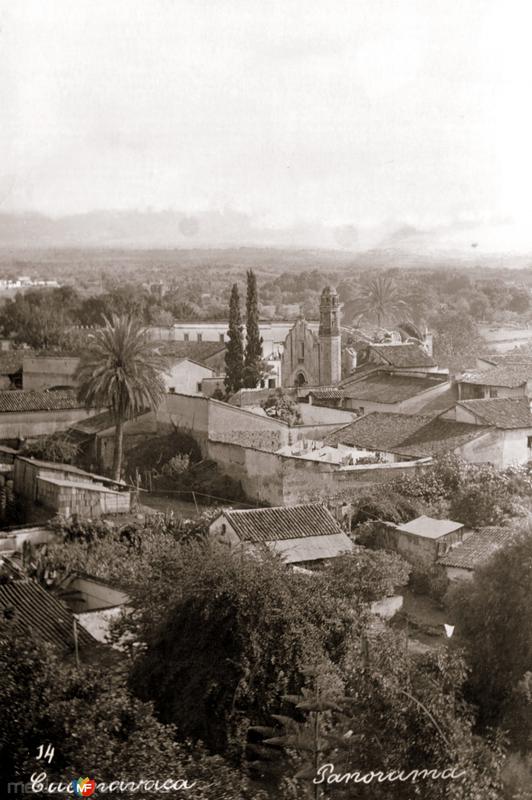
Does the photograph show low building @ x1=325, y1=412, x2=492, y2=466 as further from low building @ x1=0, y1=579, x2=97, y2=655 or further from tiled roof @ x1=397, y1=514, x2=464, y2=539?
low building @ x1=0, y1=579, x2=97, y2=655

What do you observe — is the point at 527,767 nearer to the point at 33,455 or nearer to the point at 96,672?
the point at 96,672

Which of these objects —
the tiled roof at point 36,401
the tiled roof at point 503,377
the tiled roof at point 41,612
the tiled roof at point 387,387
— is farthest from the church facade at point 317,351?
the tiled roof at point 41,612

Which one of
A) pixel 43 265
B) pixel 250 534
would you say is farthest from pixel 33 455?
pixel 43 265

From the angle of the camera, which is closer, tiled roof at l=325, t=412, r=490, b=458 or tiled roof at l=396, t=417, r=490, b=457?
tiled roof at l=396, t=417, r=490, b=457

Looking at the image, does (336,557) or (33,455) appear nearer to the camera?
(336,557)

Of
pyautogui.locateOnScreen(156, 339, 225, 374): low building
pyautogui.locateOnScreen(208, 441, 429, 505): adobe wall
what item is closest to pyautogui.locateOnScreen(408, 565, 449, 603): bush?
pyautogui.locateOnScreen(208, 441, 429, 505): adobe wall

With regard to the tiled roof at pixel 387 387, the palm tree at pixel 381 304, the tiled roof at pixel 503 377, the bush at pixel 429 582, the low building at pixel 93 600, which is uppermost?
the palm tree at pixel 381 304

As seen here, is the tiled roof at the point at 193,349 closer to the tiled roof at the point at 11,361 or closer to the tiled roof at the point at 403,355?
the tiled roof at the point at 11,361
